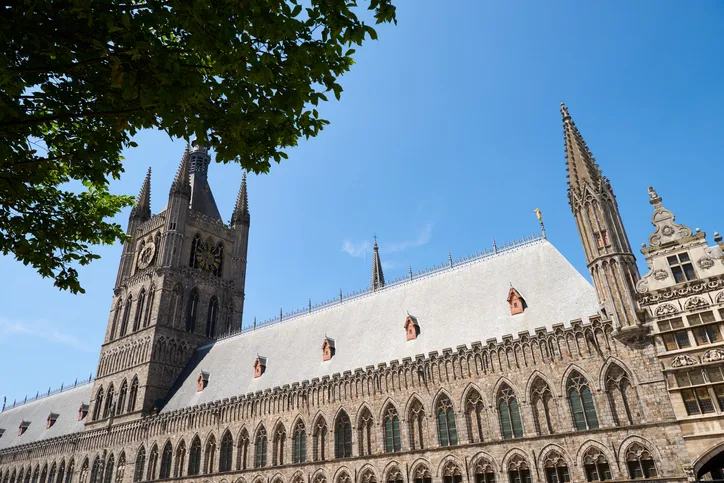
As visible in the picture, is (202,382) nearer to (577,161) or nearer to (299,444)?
(299,444)

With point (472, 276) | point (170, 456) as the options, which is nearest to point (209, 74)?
point (472, 276)

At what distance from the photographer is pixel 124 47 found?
20.2 feet

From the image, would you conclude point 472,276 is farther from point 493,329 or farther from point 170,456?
point 170,456

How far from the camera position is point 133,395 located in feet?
132

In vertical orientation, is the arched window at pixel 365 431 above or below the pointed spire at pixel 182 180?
below

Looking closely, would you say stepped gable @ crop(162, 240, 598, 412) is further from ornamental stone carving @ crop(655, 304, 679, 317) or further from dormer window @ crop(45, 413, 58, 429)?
dormer window @ crop(45, 413, 58, 429)

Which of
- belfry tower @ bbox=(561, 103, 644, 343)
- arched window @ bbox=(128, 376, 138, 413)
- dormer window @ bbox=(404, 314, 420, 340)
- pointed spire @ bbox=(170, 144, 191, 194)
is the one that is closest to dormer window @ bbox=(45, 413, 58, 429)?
arched window @ bbox=(128, 376, 138, 413)

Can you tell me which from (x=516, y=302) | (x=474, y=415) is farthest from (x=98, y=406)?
(x=516, y=302)

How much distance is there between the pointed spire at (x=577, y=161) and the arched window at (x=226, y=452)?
2619cm

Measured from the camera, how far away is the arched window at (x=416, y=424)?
24734mm

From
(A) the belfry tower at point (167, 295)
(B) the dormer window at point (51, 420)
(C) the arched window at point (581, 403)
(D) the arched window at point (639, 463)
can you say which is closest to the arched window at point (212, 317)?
Answer: (A) the belfry tower at point (167, 295)

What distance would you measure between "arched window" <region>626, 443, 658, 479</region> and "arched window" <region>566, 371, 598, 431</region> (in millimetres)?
1580

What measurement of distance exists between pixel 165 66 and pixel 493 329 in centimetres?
2263

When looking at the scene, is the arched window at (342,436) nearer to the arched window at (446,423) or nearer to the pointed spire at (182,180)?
the arched window at (446,423)
